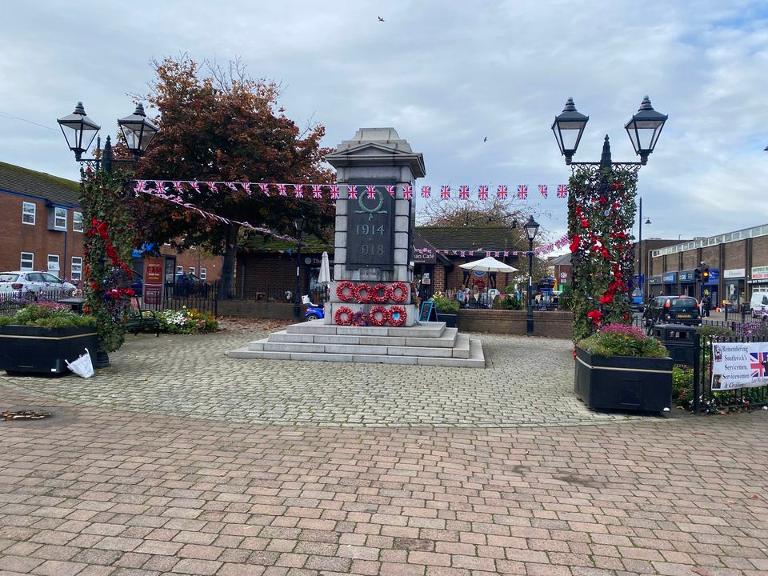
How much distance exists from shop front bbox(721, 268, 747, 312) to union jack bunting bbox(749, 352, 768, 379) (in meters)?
44.8

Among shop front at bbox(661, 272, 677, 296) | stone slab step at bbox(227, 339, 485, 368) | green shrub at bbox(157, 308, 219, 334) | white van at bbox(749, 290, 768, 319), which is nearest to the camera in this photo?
stone slab step at bbox(227, 339, 485, 368)

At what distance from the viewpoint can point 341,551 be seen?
3.55m

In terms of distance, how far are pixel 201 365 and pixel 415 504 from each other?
296 inches

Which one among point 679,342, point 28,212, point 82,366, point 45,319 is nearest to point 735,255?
point 679,342

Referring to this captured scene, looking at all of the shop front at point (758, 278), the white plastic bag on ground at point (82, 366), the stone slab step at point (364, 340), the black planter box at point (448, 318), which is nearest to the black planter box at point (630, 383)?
the stone slab step at point (364, 340)

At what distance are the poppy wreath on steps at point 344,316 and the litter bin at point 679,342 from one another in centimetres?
651

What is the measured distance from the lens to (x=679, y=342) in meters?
11.3

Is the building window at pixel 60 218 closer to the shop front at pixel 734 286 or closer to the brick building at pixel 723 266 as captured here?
the brick building at pixel 723 266

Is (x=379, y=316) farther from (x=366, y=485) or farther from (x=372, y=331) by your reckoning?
(x=366, y=485)

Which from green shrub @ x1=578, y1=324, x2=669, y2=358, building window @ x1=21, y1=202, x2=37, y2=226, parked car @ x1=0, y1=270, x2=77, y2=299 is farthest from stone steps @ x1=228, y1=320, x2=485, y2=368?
building window @ x1=21, y1=202, x2=37, y2=226

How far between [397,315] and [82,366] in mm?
6554

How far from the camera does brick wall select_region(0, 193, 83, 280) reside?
34.8 meters

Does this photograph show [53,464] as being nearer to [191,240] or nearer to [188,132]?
[188,132]

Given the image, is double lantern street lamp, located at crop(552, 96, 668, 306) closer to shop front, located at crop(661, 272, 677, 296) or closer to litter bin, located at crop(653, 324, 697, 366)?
Result: litter bin, located at crop(653, 324, 697, 366)
